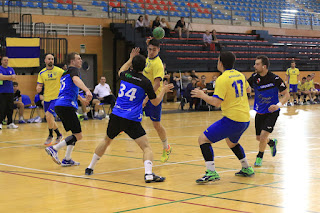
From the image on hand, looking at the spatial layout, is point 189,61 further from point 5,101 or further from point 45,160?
point 45,160

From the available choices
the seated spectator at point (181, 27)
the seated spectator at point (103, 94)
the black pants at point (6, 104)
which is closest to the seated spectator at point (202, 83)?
the seated spectator at point (103, 94)

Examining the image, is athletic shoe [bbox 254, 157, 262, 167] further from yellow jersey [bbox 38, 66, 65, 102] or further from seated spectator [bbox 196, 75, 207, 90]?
seated spectator [bbox 196, 75, 207, 90]

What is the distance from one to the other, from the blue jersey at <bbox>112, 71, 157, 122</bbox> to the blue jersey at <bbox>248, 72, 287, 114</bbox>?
2.24 m

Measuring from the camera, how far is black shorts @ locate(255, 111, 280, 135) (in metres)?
8.27

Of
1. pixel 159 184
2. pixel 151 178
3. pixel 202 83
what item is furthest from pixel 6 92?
pixel 159 184

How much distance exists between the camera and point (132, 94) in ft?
23.0

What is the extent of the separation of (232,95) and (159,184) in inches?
58.1

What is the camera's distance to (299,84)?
27203 mm

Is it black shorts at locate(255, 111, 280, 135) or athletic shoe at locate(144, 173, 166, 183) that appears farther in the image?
black shorts at locate(255, 111, 280, 135)

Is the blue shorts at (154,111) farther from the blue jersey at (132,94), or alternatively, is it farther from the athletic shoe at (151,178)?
the athletic shoe at (151,178)

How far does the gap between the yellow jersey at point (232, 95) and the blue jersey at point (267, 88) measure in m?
1.74

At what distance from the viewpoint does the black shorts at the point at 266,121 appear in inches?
326

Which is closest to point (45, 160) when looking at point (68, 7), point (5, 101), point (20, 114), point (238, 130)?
point (238, 130)

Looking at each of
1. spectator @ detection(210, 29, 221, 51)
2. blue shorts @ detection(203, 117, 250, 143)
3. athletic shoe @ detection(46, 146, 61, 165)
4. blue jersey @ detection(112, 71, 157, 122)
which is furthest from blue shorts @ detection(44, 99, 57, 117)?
spectator @ detection(210, 29, 221, 51)
